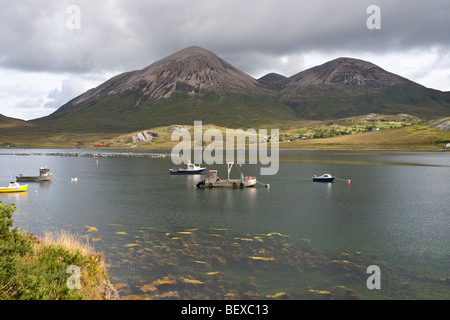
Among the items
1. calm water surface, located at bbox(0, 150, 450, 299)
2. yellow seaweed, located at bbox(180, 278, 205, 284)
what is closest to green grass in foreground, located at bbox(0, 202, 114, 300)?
calm water surface, located at bbox(0, 150, 450, 299)

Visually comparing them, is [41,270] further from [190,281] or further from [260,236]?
[260,236]

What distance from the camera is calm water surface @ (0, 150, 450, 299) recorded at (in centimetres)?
2902

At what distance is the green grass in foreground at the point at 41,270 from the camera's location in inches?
701

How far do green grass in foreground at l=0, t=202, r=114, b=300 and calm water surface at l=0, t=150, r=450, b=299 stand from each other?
4.49 m

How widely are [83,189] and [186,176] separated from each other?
142ft

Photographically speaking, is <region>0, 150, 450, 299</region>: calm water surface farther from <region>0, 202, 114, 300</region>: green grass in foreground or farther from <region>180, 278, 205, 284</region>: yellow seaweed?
<region>0, 202, 114, 300</region>: green grass in foreground

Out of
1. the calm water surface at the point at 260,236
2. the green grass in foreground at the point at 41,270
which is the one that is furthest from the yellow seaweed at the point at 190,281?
the green grass in foreground at the point at 41,270

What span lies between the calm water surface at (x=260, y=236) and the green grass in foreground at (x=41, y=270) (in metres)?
4.49

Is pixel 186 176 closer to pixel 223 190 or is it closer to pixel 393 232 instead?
pixel 223 190

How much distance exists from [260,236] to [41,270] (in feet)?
97.6

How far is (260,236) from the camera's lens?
44719mm

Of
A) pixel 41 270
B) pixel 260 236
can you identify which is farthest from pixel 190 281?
pixel 260 236
